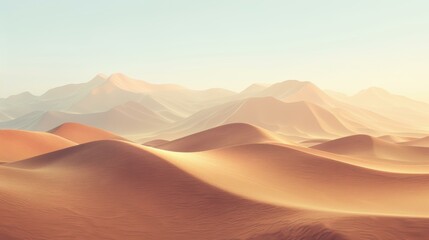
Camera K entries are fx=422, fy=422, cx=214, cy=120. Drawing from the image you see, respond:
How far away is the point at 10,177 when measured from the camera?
1521 centimetres

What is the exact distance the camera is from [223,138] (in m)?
42.8

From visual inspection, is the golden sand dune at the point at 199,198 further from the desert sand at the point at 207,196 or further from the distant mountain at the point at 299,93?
the distant mountain at the point at 299,93

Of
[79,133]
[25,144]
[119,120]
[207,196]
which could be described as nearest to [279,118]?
[119,120]

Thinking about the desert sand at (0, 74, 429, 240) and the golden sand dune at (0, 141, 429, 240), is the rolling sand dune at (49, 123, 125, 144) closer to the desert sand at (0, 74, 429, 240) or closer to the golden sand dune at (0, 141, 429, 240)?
the golden sand dune at (0, 141, 429, 240)

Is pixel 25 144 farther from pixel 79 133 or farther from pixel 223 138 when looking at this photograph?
pixel 79 133

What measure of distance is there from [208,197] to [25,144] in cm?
3055

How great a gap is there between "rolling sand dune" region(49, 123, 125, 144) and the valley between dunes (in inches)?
1547

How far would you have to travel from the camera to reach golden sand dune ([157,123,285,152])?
41.1 metres

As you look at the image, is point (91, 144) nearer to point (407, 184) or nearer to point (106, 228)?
point (106, 228)

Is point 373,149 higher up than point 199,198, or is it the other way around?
point 373,149

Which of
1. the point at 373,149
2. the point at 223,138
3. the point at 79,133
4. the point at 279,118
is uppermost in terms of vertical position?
the point at 279,118

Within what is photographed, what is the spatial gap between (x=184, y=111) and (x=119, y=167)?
164252 mm

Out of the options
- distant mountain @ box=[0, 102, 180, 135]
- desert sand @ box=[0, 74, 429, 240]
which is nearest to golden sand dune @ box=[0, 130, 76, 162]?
desert sand @ box=[0, 74, 429, 240]

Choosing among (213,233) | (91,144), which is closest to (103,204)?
(213,233)
